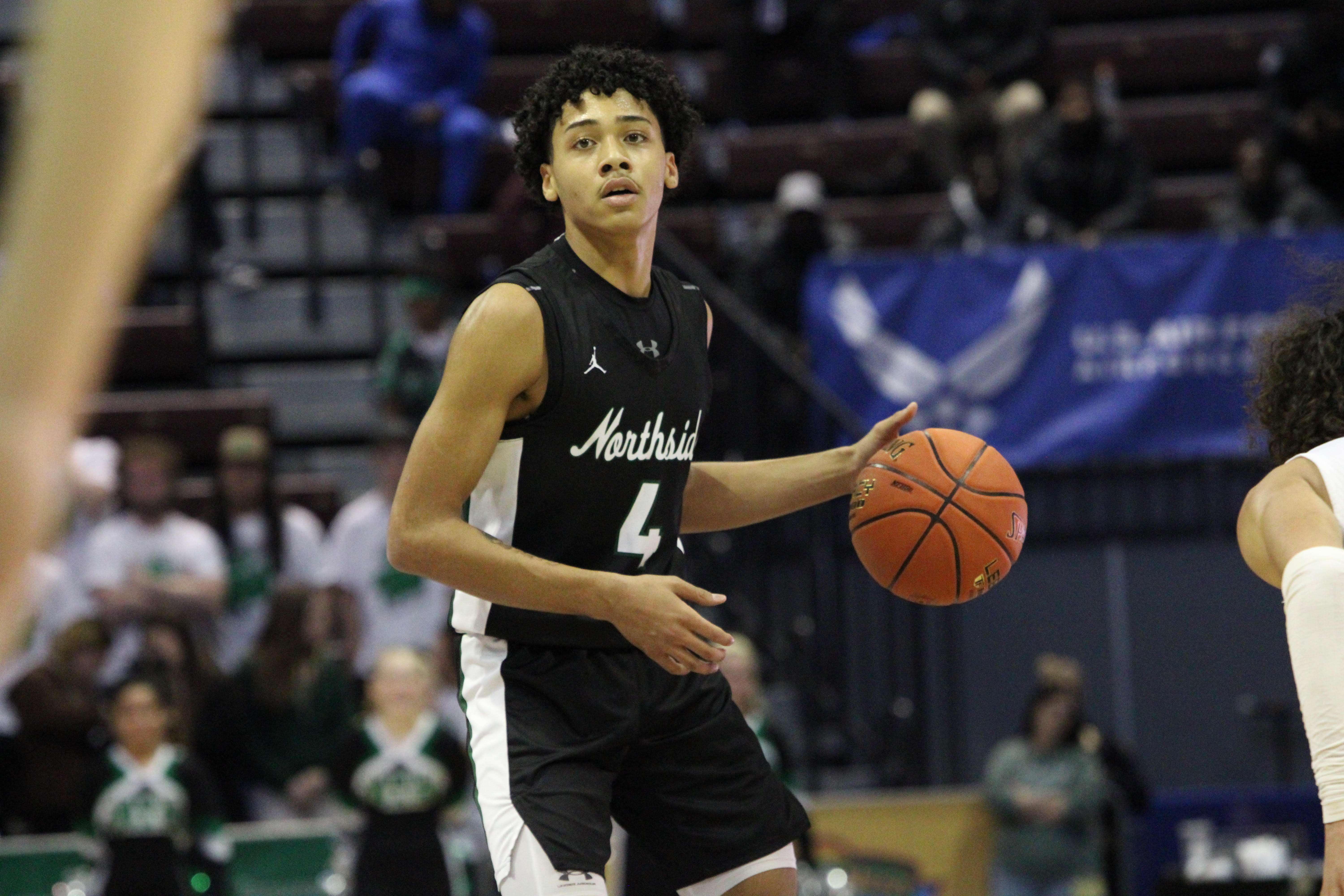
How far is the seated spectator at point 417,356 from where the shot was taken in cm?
927

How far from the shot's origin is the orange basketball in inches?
147

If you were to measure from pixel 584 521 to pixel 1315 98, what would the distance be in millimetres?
8768

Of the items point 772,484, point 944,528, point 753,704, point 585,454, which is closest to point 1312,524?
point 944,528

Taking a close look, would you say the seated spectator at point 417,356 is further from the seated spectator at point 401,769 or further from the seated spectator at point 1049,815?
the seated spectator at point 1049,815

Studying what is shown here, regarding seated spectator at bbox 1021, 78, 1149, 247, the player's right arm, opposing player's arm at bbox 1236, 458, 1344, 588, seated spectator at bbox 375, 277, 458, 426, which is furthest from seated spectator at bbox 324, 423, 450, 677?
opposing player's arm at bbox 1236, 458, 1344, 588

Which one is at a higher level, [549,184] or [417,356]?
[549,184]

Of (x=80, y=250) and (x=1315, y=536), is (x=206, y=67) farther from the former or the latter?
(x=1315, y=536)

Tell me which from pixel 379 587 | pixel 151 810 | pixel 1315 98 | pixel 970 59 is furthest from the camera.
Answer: pixel 970 59

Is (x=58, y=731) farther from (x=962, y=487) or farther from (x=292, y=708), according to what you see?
(x=962, y=487)

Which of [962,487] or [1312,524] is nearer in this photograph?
[1312,524]

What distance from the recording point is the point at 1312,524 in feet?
9.93

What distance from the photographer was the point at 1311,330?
11.3 feet

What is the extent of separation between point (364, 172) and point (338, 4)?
240cm

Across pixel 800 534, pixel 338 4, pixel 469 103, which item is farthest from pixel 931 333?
pixel 338 4
